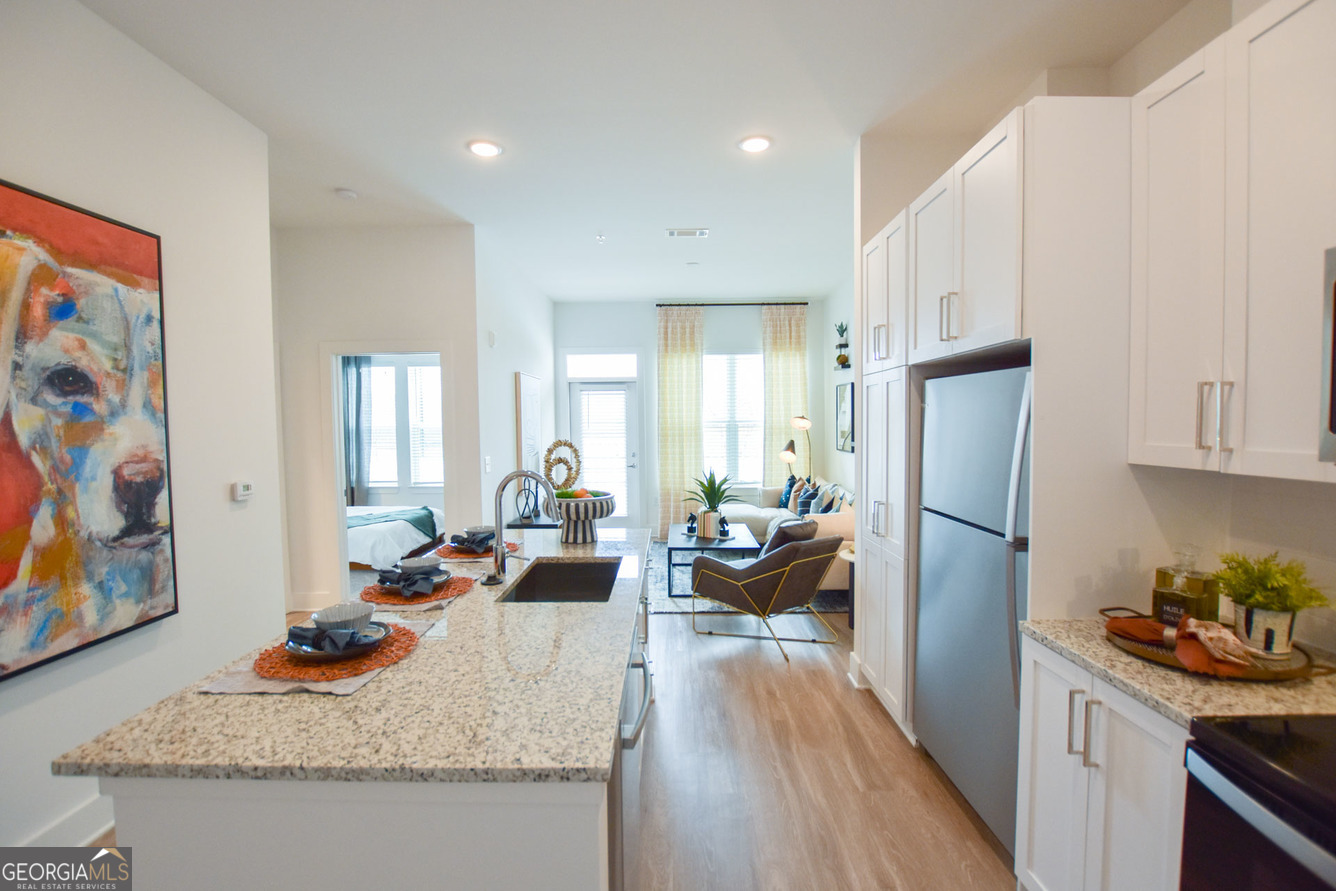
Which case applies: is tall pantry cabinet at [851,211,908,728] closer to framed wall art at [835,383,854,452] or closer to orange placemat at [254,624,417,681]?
orange placemat at [254,624,417,681]

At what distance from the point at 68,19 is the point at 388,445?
522 cm

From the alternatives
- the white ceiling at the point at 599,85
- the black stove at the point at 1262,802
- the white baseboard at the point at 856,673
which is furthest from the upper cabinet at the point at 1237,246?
the white baseboard at the point at 856,673

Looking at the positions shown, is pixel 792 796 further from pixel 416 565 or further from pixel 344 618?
pixel 344 618

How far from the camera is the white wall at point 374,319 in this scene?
3.98 m

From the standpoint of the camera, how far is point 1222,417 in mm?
1280

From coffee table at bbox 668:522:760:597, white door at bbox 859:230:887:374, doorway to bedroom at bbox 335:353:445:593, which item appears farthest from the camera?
doorway to bedroom at bbox 335:353:445:593

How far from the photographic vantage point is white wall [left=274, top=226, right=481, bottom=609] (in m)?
3.98

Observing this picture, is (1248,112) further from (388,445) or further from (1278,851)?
(388,445)

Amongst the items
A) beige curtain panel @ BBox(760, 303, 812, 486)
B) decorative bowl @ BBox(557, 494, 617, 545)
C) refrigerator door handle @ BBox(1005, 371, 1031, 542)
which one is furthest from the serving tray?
beige curtain panel @ BBox(760, 303, 812, 486)

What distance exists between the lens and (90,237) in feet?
6.06

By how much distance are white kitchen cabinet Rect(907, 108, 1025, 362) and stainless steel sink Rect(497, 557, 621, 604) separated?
4.73 feet

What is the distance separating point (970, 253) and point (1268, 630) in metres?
1.23

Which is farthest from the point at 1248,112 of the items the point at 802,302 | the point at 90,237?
the point at 802,302

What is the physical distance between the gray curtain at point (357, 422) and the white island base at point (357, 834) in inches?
248
